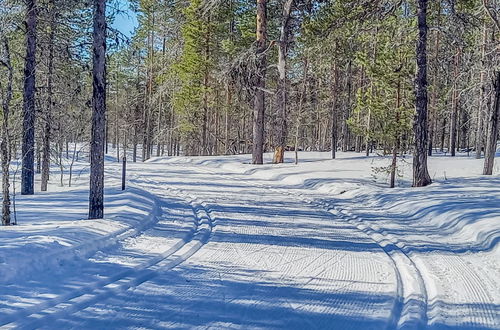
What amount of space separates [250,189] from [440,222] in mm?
6095

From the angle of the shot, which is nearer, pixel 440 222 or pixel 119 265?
pixel 119 265

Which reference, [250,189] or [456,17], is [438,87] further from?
[250,189]

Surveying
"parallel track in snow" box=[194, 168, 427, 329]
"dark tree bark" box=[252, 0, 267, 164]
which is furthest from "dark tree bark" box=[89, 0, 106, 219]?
"dark tree bark" box=[252, 0, 267, 164]

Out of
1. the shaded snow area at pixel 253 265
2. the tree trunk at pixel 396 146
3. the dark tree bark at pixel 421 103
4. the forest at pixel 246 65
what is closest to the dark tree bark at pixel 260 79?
the forest at pixel 246 65

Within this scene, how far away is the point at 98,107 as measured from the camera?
7.37 metres

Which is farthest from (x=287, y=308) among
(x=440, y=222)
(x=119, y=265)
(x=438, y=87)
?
(x=438, y=87)

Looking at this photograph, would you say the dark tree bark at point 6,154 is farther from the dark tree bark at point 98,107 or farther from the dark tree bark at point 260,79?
the dark tree bark at point 260,79

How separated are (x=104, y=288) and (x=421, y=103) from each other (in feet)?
34.0

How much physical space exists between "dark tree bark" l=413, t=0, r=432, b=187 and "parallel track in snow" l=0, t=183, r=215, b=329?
768 centimetres

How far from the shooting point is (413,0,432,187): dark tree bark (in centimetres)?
1177

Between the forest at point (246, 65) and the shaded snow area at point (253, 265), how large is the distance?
1.85 meters

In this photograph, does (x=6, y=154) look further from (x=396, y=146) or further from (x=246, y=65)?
(x=246, y=65)

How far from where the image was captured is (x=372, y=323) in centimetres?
370

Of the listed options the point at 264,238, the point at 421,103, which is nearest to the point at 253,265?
the point at 264,238
